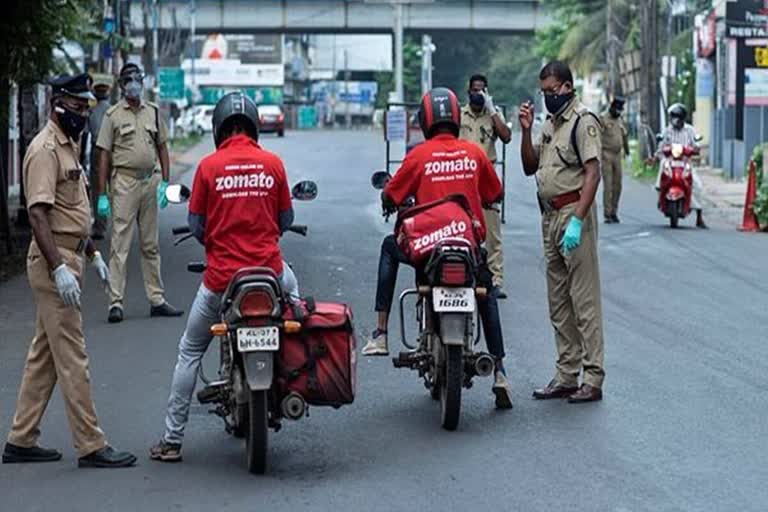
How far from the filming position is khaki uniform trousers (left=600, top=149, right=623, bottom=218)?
25469mm

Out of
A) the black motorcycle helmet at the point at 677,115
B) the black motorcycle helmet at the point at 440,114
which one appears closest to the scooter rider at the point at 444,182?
the black motorcycle helmet at the point at 440,114

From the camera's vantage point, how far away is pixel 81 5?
72.3ft

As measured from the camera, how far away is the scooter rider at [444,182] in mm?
10086

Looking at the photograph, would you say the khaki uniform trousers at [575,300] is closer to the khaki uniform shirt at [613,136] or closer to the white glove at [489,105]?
the white glove at [489,105]

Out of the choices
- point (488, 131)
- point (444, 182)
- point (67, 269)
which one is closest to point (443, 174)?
point (444, 182)

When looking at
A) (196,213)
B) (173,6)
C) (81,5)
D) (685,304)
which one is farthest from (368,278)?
(173,6)

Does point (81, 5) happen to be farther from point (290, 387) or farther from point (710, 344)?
point (290, 387)

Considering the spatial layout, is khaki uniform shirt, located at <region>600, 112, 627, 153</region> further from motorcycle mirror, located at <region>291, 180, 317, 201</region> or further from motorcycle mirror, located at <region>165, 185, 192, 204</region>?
motorcycle mirror, located at <region>165, 185, 192, 204</region>

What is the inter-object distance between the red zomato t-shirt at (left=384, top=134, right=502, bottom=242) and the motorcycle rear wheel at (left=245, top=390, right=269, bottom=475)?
7.18 feet

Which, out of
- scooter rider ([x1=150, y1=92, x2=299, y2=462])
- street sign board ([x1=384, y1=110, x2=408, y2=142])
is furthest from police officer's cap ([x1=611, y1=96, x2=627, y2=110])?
scooter rider ([x1=150, y1=92, x2=299, y2=462])

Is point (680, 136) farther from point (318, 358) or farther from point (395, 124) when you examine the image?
point (318, 358)

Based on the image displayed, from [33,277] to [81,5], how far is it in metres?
13.9

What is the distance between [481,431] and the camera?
972 centimetres

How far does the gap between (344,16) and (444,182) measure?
67714mm
